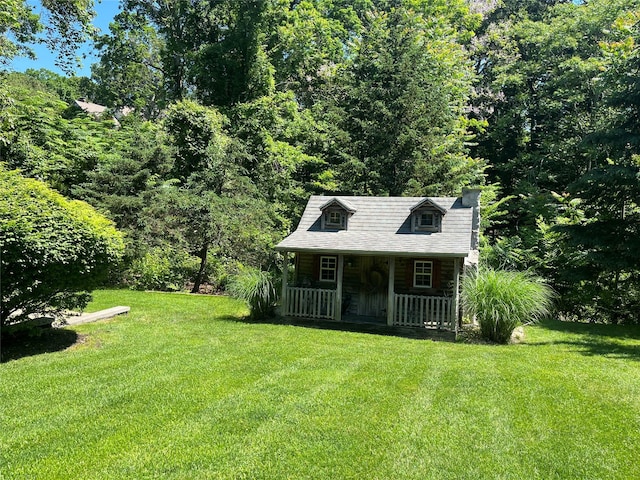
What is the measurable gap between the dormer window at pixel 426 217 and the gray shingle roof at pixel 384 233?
19 cm

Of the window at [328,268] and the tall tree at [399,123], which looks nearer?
the window at [328,268]

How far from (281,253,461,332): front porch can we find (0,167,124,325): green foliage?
5581 millimetres

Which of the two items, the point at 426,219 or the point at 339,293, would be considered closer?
the point at 339,293

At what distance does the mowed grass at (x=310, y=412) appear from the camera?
4.04m

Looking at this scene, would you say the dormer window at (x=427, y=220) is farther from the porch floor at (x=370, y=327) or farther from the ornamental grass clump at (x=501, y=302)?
the porch floor at (x=370, y=327)

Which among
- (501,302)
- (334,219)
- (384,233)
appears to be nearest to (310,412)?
(501,302)

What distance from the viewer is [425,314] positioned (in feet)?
39.5

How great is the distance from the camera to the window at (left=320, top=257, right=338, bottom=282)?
45.2 feet

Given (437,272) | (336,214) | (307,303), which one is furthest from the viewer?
(336,214)

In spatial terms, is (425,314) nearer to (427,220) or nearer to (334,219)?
(427,220)

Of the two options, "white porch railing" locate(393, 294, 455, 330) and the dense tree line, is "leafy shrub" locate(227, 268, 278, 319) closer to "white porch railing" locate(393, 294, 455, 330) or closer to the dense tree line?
→ "white porch railing" locate(393, 294, 455, 330)

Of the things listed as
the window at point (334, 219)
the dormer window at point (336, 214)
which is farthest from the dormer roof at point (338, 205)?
the window at point (334, 219)

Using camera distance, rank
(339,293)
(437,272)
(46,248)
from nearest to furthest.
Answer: (46,248) < (339,293) < (437,272)

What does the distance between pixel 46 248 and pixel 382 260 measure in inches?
354
